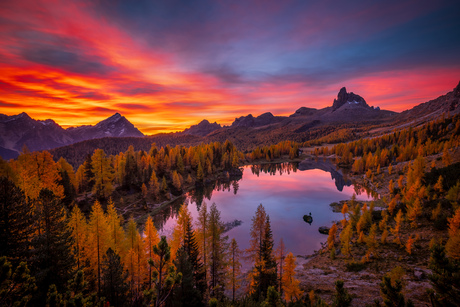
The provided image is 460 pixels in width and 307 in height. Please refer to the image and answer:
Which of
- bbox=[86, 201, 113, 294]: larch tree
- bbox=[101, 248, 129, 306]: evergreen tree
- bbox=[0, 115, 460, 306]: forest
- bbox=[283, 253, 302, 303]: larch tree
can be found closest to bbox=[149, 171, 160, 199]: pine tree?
bbox=[0, 115, 460, 306]: forest

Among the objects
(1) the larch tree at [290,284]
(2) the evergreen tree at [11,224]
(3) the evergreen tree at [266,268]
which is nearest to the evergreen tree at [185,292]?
(3) the evergreen tree at [266,268]

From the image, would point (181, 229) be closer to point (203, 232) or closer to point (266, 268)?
point (203, 232)

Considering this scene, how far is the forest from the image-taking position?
9.76 meters

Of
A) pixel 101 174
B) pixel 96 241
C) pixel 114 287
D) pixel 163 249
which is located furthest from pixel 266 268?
pixel 101 174

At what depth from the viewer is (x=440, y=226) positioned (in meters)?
36.6

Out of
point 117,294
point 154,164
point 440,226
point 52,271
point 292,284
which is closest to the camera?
point 52,271

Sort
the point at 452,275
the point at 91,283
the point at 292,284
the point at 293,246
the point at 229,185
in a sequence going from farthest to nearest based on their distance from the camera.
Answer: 1. the point at 229,185
2. the point at 293,246
3. the point at 292,284
4. the point at 91,283
5. the point at 452,275

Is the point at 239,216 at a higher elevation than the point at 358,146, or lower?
lower

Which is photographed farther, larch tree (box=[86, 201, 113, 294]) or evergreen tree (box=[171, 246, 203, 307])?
larch tree (box=[86, 201, 113, 294])

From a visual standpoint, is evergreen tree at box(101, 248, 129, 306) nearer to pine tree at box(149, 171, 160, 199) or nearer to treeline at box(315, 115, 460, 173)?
pine tree at box(149, 171, 160, 199)

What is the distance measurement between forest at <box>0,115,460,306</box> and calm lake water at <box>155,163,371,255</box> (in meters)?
6.51

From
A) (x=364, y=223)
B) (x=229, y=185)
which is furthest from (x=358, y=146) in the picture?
(x=364, y=223)

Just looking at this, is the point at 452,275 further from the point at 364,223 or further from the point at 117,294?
the point at 364,223

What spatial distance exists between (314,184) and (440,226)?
66.0 meters
